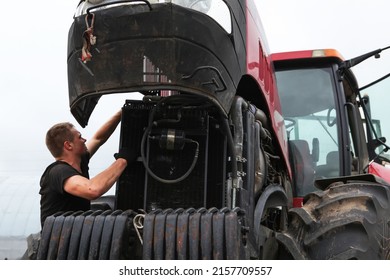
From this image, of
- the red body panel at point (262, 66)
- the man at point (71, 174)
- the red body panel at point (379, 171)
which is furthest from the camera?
the red body panel at point (379, 171)

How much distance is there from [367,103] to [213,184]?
8.83ft

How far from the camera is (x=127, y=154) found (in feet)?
10.7

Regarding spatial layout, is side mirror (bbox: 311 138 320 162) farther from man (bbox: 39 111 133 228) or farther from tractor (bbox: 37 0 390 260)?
man (bbox: 39 111 133 228)

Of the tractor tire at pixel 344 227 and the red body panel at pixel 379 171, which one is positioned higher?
the red body panel at pixel 379 171

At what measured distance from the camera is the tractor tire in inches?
123

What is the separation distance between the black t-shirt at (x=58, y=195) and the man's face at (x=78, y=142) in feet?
0.60

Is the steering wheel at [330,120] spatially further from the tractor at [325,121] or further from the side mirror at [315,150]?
the side mirror at [315,150]

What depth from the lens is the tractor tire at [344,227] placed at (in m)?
3.12

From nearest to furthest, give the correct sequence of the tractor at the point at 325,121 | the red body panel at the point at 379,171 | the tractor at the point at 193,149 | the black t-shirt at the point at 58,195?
the tractor at the point at 193,149, the black t-shirt at the point at 58,195, the tractor at the point at 325,121, the red body panel at the point at 379,171

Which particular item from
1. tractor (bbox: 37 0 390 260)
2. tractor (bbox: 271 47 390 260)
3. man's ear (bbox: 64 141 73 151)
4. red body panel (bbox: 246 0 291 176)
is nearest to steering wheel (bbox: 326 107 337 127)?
tractor (bbox: 271 47 390 260)

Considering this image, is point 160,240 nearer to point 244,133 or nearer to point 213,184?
point 213,184

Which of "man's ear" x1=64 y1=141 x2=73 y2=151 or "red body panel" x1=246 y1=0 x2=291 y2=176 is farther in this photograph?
"man's ear" x1=64 y1=141 x2=73 y2=151

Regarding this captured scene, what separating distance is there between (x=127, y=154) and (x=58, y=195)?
470mm

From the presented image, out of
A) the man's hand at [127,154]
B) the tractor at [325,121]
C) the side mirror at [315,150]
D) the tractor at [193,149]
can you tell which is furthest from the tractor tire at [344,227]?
the side mirror at [315,150]
